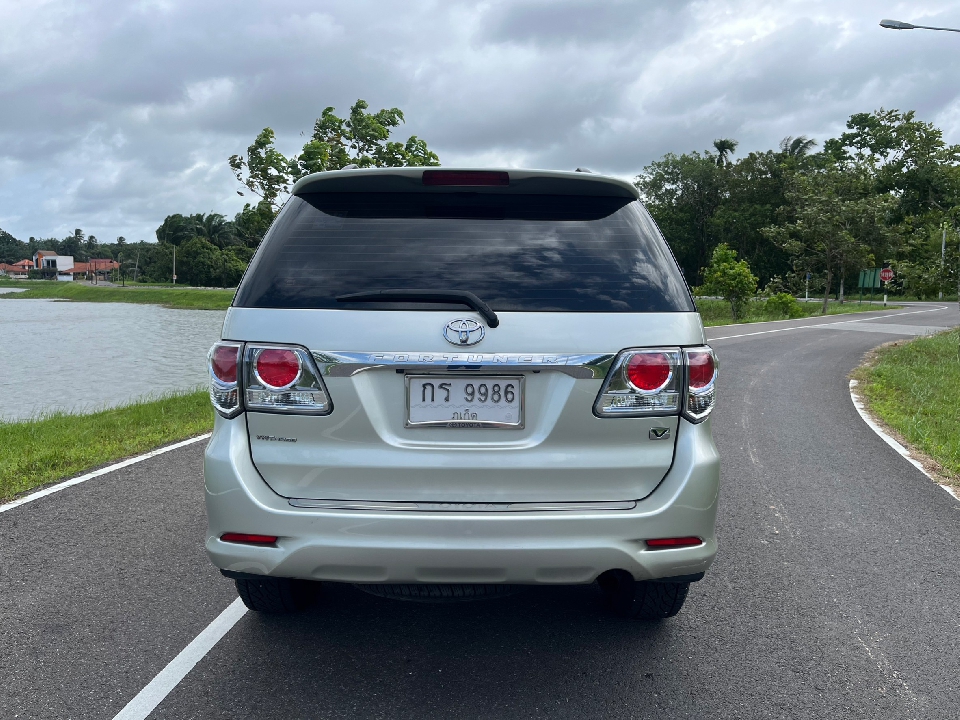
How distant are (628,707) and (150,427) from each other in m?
7.53

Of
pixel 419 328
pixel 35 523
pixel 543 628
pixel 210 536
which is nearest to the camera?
pixel 419 328

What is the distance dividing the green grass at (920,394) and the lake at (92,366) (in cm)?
1161

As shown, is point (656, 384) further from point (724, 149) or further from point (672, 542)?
point (724, 149)

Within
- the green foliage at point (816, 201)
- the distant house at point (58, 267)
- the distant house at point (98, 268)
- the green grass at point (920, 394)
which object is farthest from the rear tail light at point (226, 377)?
the distant house at point (58, 267)

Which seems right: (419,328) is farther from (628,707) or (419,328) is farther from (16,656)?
(16,656)

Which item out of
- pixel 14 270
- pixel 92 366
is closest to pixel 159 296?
pixel 92 366

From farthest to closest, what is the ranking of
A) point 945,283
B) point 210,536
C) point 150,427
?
1. point 945,283
2. point 150,427
3. point 210,536

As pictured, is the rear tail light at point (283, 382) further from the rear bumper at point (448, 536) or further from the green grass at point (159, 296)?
the green grass at point (159, 296)

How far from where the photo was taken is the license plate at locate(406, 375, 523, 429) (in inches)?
106

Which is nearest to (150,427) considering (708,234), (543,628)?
(543,628)

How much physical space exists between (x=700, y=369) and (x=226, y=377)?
65.1 inches

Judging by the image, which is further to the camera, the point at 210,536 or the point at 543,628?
the point at 543,628

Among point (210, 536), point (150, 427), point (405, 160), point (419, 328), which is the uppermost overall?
point (405, 160)

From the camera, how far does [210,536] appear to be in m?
2.91
